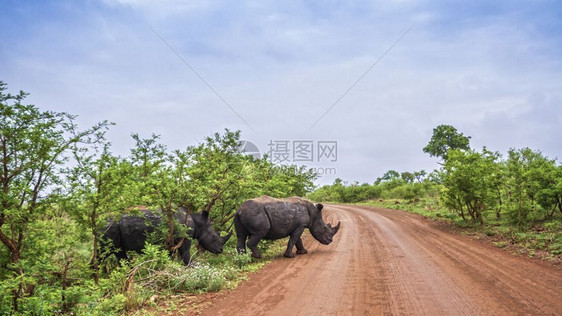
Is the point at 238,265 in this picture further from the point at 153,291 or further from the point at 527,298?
the point at 527,298

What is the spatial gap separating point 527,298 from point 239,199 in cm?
862

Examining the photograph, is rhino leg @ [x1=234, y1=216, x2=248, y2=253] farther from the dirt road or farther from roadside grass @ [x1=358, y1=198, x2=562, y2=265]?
roadside grass @ [x1=358, y1=198, x2=562, y2=265]

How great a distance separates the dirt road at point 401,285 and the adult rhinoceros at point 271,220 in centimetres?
89

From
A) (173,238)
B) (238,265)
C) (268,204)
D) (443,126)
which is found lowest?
(238,265)

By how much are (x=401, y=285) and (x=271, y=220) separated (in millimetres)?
4717

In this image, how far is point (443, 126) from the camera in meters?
51.5

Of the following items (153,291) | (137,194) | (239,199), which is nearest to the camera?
(153,291)

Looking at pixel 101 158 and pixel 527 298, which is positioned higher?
pixel 101 158

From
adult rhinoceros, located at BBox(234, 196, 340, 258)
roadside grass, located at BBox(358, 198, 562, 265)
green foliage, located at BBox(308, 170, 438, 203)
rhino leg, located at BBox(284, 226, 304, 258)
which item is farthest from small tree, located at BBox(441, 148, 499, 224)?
green foliage, located at BBox(308, 170, 438, 203)

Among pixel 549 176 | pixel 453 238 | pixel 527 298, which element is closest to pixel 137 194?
pixel 527 298

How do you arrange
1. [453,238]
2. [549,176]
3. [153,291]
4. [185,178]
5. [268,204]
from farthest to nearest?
[549,176], [453,238], [268,204], [185,178], [153,291]

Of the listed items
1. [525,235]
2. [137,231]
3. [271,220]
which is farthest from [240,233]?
[525,235]

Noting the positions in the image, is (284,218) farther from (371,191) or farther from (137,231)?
(371,191)

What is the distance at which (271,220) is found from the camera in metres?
10.4
